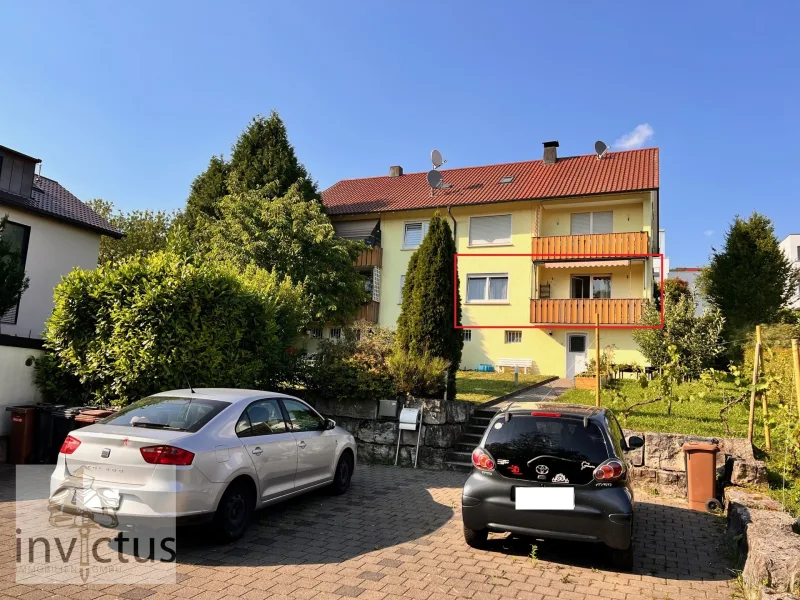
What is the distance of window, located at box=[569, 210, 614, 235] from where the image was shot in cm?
2552

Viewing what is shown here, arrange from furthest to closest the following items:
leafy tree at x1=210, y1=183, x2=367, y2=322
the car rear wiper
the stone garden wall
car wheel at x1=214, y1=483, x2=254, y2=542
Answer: leafy tree at x1=210, y1=183, x2=367, y2=322, the stone garden wall, the car rear wiper, car wheel at x1=214, y1=483, x2=254, y2=542

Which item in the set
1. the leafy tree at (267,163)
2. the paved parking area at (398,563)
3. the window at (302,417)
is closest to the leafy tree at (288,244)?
the leafy tree at (267,163)

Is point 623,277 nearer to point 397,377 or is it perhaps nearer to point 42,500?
point 397,377

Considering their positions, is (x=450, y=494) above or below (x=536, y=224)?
below

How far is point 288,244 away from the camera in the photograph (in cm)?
2362

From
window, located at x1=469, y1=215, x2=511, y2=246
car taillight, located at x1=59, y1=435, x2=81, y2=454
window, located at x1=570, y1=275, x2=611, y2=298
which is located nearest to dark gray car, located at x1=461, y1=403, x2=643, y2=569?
car taillight, located at x1=59, y1=435, x2=81, y2=454

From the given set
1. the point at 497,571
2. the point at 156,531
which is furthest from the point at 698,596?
the point at 156,531

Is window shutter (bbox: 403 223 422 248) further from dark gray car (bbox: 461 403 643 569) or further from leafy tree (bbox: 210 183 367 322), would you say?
dark gray car (bbox: 461 403 643 569)

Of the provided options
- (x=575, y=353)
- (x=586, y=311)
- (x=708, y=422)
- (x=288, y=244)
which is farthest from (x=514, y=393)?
(x=288, y=244)

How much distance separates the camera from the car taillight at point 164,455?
16.0 ft

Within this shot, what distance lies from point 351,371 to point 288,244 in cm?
1414

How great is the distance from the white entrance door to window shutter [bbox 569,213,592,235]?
5.09 m

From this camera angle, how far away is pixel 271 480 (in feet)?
19.8

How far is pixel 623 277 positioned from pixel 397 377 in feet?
60.1
